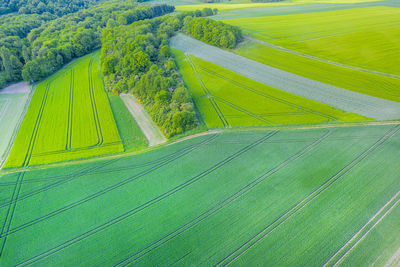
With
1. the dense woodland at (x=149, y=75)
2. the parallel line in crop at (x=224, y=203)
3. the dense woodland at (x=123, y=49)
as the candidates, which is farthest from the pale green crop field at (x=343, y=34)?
the parallel line in crop at (x=224, y=203)

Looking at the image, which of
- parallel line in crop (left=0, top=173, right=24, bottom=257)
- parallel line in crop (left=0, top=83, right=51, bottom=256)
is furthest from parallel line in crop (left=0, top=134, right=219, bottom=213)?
parallel line in crop (left=0, top=173, right=24, bottom=257)

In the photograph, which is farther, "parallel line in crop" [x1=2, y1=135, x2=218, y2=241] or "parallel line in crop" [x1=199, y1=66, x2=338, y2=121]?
"parallel line in crop" [x1=199, y1=66, x2=338, y2=121]

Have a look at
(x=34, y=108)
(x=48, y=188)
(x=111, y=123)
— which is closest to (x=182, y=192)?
(x=48, y=188)

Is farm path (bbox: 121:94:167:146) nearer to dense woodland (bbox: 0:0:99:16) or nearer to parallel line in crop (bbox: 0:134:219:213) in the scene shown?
parallel line in crop (bbox: 0:134:219:213)

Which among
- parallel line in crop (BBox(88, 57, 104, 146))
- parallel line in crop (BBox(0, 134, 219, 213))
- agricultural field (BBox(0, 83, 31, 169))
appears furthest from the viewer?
agricultural field (BBox(0, 83, 31, 169))

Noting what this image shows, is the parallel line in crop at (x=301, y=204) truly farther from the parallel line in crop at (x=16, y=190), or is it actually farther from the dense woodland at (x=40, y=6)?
the dense woodland at (x=40, y=6)

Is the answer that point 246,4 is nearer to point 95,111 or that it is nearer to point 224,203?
point 95,111
